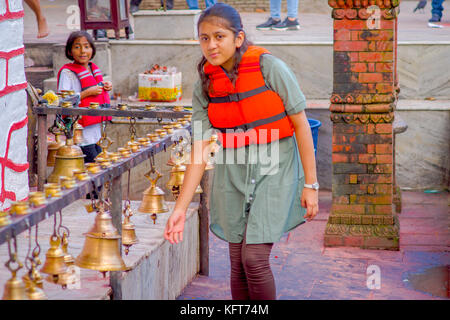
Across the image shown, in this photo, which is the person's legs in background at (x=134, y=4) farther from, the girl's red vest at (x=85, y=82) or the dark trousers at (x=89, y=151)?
the dark trousers at (x=89, y=151)

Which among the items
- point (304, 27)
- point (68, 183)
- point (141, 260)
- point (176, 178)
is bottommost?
point (141, 260)

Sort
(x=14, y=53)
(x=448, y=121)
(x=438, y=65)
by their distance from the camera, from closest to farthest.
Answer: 1. (x=14, y=53)
2. (x=448, y=121)
3. (x=438, y=65)

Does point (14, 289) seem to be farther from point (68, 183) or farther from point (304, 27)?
point (304, 27)

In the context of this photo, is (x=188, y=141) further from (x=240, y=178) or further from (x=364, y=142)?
(x=364, y=142)

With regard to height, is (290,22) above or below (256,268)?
above

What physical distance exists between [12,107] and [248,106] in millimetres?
1650

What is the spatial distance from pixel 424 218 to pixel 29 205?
5.11m

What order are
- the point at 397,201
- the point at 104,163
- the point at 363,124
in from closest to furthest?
the point at 104,163 < the point at 363,124 < the point at 397,201

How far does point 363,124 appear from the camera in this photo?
6207 mm

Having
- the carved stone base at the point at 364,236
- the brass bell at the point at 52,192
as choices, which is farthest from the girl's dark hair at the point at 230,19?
the carved stone base at the point at 364,236

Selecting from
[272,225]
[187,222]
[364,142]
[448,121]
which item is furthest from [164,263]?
[448,121]

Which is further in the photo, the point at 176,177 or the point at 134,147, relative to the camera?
the point at 176,177

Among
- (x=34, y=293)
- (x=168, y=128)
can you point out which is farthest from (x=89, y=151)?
(x=34, y=293)

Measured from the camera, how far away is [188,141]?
4738 mm
